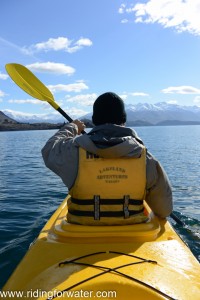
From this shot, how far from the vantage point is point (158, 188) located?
4.03m

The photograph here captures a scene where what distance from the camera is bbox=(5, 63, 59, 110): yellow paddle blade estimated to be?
6.79 meters

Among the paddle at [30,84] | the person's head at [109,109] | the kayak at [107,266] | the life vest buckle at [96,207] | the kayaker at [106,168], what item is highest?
the paddle at [30,84]

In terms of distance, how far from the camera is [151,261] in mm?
3318

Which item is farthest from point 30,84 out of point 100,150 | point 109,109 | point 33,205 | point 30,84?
point 33,205

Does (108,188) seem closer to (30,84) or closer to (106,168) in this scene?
(106,168)

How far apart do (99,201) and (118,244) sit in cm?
52

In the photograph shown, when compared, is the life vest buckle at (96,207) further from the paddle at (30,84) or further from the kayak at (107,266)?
the paddle at (30,84)

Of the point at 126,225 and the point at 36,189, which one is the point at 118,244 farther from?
the point at 36,189

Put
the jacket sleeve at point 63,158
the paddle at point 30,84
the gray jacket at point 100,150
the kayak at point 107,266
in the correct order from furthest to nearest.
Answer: the paddle at point 30,84, the jacket sleeve at point 63,158, the gray jacket at point 100,150, the kayak at point 107,266

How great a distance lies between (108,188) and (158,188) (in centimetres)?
68

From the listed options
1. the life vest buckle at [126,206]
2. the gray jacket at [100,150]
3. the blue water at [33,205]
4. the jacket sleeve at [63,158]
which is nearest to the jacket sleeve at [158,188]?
the gray jacket at [100,150]

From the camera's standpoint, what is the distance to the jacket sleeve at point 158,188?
3866 millimetres

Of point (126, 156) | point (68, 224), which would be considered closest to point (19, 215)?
point (68, 224)

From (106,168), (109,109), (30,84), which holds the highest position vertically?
(30,84)
